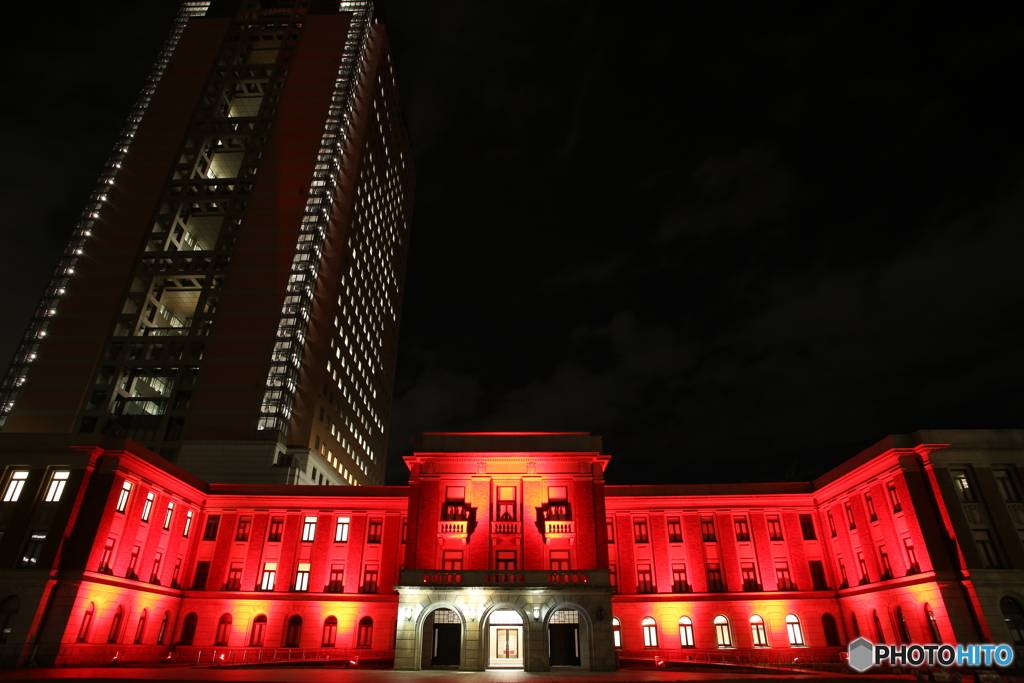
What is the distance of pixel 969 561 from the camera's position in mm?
39719

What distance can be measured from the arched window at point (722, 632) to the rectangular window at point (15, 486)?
55.8 m

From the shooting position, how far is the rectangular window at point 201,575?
54.0m

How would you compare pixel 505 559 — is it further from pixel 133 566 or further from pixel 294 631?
pixel 133 566

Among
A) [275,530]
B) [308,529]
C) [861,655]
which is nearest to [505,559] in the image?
[308,529]

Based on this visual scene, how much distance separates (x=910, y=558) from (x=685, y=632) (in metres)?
18.8

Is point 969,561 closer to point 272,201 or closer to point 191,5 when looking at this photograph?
point 272,201

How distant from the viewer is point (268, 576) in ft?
178

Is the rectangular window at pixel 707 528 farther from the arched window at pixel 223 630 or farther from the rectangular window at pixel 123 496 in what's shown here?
the rectangular window at pixel 123 496

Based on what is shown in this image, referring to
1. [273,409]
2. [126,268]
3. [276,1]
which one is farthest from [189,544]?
[276,1]

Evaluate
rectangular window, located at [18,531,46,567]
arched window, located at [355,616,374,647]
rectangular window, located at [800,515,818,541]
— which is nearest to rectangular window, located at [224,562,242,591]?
arched window, located at [355,616,374,647]

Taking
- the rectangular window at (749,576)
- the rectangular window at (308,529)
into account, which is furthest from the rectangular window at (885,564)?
the rectangular window at (308,529)

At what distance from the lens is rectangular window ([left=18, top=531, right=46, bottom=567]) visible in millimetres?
40906

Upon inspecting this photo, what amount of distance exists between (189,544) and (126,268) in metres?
49.4

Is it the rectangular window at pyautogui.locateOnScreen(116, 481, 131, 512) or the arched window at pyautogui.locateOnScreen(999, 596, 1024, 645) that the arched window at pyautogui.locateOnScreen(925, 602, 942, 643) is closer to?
the arched window at pyautogui.locateOnScreen(999, 596, 1024, 645)
